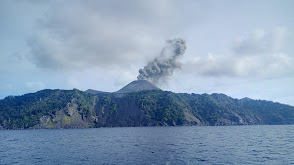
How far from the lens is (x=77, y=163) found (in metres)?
49.2

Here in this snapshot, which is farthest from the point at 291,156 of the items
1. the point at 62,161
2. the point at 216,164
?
the point at 62,161

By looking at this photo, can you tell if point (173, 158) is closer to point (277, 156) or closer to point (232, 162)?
point (232, 162)

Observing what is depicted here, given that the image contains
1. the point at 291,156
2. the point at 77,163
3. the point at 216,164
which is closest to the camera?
the point at 216,164

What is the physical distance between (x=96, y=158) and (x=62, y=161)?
8309mm

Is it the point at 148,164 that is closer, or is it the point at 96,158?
the point at 148,164

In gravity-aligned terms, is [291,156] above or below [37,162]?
above

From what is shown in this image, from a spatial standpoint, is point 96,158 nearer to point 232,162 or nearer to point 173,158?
point 173,158

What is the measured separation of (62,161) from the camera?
51.8 m

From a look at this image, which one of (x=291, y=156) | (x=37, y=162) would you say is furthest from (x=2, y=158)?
(x=291, y=156)

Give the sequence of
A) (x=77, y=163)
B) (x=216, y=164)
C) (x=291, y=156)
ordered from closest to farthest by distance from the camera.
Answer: (x=216, y=164) < (x=77, y=163) < (x=291, y=156)

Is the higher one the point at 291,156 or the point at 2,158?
the point at 291,156

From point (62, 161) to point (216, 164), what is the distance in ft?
122

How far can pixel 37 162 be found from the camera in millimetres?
51344

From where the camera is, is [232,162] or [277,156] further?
[277,156]
